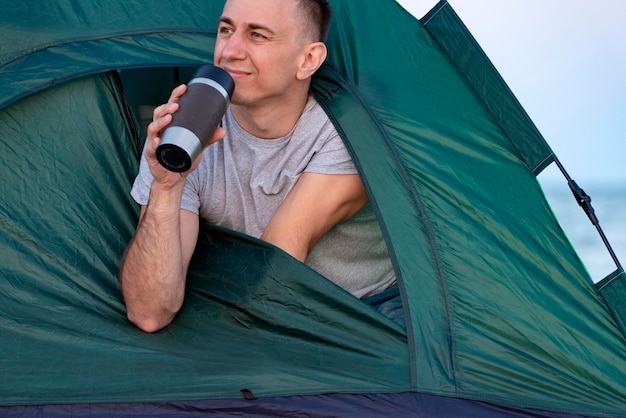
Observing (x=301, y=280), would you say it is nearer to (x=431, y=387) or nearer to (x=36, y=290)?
(x=431, y=387)

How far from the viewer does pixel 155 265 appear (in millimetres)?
2414

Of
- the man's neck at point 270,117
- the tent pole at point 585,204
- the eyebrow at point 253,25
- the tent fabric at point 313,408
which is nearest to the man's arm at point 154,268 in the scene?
the tent fabric at point 313,408

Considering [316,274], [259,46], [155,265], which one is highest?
[259,46]

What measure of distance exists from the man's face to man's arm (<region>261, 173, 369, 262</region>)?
0.82 ft

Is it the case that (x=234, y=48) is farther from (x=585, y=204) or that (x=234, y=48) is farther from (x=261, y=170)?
(x=585, y=204)

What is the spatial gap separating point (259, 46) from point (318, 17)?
0.20 metres

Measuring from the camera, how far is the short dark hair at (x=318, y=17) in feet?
8.86

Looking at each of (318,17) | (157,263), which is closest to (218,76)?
(157,263)

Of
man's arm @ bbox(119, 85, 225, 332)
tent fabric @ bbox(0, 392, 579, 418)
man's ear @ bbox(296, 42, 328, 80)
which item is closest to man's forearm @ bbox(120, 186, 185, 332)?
man's arm @ bbox(119, 85, 225, 332)

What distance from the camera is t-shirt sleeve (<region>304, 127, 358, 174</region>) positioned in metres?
2.70

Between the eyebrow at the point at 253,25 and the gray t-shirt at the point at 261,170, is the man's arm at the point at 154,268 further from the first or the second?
the eyebrow at the point at 253,25

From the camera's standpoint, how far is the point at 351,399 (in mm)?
2408

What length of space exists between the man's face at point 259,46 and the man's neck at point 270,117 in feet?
0.15

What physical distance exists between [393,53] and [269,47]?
14.9 inches
